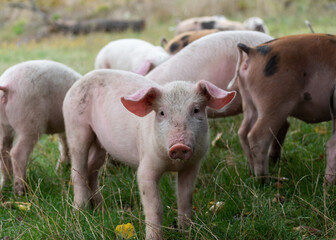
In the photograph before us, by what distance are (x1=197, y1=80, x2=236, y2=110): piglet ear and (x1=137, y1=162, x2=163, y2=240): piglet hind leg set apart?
0.54 m

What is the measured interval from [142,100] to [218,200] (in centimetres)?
107

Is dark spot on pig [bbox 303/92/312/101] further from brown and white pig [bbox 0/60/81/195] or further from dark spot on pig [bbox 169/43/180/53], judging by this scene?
dark spot on pig [bbox 169/43/180/53]

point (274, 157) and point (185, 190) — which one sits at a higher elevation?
point (185, 190)

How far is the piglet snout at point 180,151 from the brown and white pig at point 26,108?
1772 mm

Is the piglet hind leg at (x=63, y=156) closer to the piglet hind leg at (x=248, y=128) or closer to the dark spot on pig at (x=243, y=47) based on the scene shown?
the piglet hind leg at (x=248, y=128)

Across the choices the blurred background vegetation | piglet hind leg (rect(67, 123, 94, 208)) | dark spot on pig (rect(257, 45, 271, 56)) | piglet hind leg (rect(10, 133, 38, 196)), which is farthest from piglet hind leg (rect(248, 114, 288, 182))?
the blurred background vegetation

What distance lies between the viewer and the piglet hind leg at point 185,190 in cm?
301

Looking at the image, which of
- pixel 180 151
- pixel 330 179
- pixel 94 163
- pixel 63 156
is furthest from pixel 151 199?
pixel 63 156

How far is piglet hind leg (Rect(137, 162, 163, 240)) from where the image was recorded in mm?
2820

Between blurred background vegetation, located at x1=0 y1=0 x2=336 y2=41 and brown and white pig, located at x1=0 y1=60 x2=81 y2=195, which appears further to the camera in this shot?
blurred background vegetation, located at x1=0 y1=0 x2=336 y2=41

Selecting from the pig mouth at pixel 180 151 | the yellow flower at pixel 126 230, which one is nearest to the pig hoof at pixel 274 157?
the yellow flower at pixel 126 230

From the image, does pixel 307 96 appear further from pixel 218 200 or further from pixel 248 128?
pixel 218 200

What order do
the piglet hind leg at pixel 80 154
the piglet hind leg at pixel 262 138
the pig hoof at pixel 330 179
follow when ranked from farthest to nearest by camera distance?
the piglet hind leg at pixel 262 138, the piglet hind leg at pixel 80 154, the pig hoof at pixel 330 179

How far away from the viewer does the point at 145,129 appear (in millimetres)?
2980
